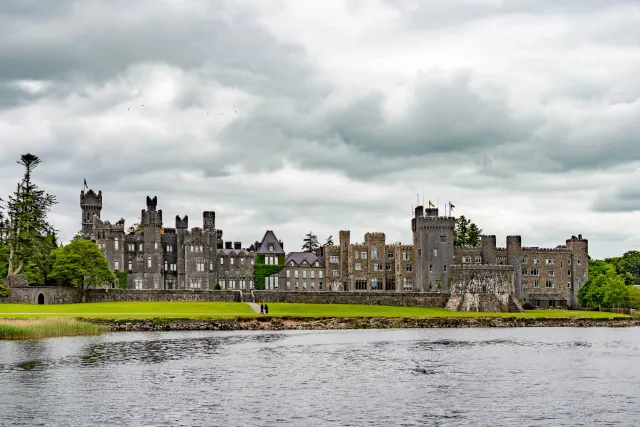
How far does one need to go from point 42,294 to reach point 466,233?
75.1m

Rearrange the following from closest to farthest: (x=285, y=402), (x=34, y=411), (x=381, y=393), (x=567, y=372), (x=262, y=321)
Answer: (x=34, y=411) → (x=285, y=402) → (x=381, y=393) → (x=567, y=372) → (x=262, y=321)

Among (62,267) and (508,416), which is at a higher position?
(62,267)

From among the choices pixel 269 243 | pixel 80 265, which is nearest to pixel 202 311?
pixel 80 265

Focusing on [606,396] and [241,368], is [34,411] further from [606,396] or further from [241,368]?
[606,396]

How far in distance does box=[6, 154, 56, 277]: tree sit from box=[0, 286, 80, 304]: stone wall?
15.0ft

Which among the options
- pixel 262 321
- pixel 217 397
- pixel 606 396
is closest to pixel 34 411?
pixel 217 397

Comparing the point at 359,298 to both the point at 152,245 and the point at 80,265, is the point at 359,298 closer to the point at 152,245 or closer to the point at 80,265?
the point at 80,265

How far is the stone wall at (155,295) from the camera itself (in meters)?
106

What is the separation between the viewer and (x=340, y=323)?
8675 centimetres

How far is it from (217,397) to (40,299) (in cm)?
6646

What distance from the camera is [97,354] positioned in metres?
54.4

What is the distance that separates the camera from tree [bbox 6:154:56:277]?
10338 cm

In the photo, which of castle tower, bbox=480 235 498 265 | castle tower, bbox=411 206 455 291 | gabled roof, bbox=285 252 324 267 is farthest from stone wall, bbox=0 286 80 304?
castle tower, bbox=480 235 498 265

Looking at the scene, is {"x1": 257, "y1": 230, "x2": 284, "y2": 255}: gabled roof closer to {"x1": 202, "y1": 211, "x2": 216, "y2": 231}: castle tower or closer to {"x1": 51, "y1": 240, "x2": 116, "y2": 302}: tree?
{"x1": 202, "y1": 211, "x2": 216, "y2": 231}: castle tower
